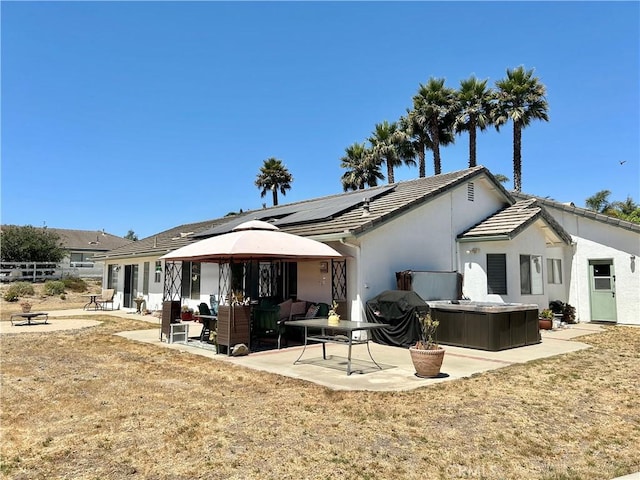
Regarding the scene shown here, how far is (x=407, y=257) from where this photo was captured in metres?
13.0

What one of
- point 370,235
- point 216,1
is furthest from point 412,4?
point 370,235

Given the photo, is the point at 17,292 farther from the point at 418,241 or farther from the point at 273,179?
the point at 418,241

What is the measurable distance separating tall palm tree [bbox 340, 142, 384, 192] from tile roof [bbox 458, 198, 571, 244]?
19417 millimetres

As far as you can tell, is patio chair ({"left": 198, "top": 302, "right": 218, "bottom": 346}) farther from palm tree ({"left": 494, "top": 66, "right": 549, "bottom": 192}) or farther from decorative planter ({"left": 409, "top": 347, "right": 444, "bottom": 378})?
palm tree ({"left": 494, "top": 66, "right": 549, "bottom": 192})

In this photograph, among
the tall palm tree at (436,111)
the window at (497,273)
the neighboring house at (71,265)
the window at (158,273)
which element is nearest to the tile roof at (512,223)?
the window at (497,273)

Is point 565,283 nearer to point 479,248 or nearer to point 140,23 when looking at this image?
point 479,248

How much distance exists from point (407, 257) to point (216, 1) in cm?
888

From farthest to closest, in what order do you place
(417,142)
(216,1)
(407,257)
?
(417,142) → (407,257) → (216,1)

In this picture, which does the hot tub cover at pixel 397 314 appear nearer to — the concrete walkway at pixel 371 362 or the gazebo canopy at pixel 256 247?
the concrete walkway at pixel 371 362

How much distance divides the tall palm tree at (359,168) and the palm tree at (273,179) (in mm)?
6323

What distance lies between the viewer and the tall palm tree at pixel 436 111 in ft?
97.3

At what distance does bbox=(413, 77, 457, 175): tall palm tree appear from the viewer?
29656mm

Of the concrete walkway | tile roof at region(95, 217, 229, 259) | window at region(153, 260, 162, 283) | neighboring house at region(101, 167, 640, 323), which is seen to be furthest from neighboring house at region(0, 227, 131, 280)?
the concrete walkway

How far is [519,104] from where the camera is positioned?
91.8 ft
